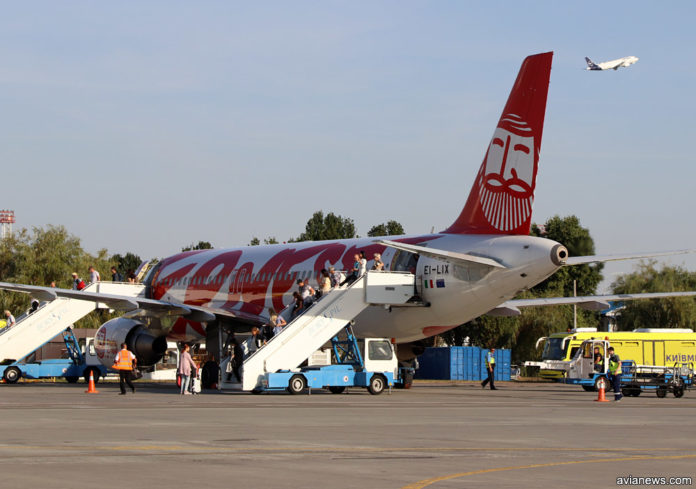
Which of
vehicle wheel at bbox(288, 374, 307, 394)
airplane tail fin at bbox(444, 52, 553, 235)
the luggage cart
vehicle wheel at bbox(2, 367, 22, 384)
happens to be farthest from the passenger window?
vehicle wheel at bbox(2, 367, 22, 384)

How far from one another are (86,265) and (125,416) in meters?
56.3

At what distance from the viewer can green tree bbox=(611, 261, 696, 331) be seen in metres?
71.5

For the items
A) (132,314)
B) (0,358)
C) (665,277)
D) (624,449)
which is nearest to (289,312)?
(132,314)

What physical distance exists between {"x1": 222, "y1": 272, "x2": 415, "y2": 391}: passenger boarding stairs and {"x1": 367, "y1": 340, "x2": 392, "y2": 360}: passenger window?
1.06m

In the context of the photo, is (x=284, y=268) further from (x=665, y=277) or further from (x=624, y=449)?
(x=665, y=277)

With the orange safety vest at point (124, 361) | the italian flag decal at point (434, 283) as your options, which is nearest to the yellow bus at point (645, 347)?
the italian flag decal at point (434, 283)

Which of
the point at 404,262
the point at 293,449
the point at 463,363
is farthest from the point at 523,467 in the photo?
the point at 463,363

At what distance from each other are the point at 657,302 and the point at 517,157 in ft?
146

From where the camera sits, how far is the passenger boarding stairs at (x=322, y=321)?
Result: 31172 millimetres

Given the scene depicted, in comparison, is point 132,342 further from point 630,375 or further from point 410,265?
point 630,375

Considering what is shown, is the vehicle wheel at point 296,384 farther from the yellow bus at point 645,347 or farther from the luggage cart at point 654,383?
the yellow bus at point 645,347

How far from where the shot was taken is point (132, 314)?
41.0 m

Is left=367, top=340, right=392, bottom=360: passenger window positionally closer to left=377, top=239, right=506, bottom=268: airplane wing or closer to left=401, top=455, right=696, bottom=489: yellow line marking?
left=377, top=239, right=506, bottom=268: airplane wing

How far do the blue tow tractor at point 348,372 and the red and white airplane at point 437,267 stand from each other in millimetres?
1737
